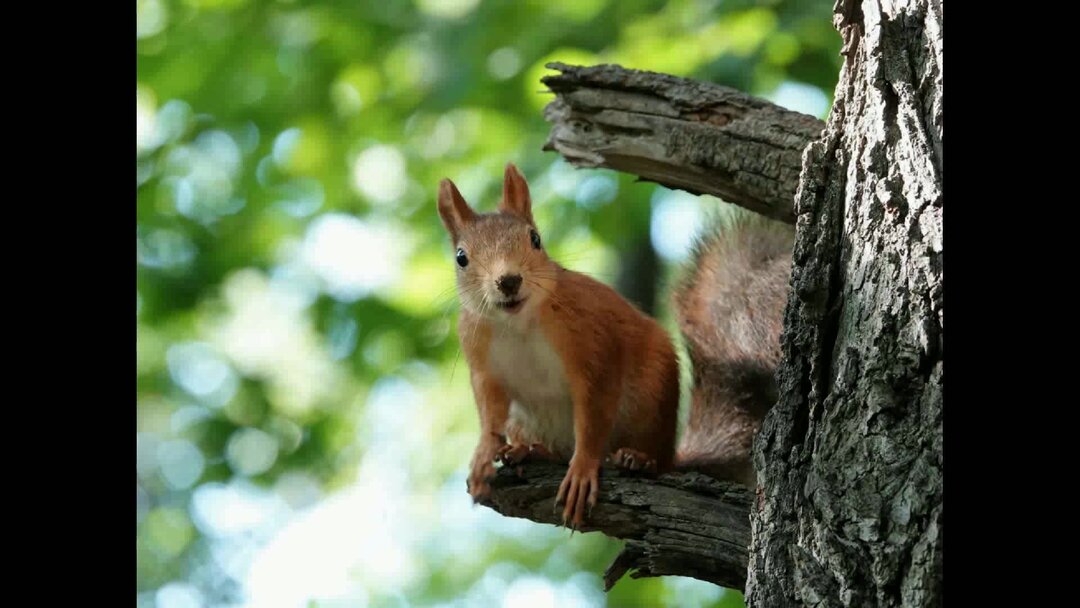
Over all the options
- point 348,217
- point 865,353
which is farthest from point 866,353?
point 348,217

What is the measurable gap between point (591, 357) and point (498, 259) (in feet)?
1.07

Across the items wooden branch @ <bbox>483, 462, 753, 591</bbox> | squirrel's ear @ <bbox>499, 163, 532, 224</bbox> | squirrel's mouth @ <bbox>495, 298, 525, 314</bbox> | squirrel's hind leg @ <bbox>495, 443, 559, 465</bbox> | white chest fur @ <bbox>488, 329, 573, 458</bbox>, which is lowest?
wooden branch @ <bbox>483, 462, 753, 591</bbox>

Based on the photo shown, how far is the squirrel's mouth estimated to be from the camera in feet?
8.03

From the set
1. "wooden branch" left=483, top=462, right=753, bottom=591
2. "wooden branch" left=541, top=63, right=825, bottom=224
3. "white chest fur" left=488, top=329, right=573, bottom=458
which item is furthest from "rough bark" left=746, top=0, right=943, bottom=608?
"white chest fur" left=488, top=329, right=573, bottom=458

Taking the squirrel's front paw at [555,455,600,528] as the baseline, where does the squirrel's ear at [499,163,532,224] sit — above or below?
above

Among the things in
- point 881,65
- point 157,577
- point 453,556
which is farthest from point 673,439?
point 453,556

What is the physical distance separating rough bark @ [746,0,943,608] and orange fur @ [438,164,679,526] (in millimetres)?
856

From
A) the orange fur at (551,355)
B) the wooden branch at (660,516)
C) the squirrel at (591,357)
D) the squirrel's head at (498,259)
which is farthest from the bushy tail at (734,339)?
the squirrel's head at (498,259)

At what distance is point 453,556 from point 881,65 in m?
5.14

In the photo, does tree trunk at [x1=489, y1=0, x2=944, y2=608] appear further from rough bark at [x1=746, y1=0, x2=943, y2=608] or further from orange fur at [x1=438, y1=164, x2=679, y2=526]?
orange fur at [x1=438, y1=164, x2=679, y2=526]

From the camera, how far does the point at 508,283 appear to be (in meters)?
2.40
